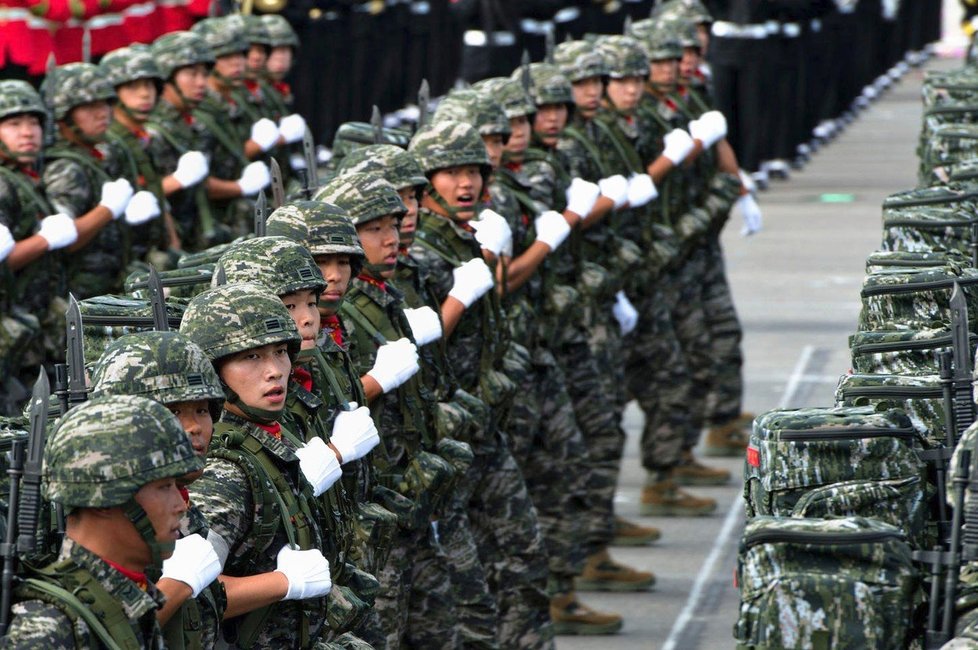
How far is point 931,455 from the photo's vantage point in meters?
5.52

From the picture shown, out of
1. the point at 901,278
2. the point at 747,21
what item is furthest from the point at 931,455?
the point at 747,21

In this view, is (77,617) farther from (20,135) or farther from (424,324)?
(20,135)

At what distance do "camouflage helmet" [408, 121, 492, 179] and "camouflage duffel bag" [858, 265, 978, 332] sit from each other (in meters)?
2.08

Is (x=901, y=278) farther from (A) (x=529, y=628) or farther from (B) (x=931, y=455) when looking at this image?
→ (A) (x=529, y=628)

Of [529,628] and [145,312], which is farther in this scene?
[529,628]

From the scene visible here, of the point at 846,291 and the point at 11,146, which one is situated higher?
the point at 11,146

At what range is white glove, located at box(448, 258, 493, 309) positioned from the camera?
811 centimetres

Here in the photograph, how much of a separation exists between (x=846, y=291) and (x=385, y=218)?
9689mm

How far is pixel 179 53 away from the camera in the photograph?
1220 cm

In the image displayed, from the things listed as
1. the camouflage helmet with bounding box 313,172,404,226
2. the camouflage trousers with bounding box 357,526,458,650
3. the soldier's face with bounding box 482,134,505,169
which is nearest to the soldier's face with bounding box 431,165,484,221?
the soldier's face with bounding box 482,134,505,169

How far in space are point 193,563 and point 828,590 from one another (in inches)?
54.1

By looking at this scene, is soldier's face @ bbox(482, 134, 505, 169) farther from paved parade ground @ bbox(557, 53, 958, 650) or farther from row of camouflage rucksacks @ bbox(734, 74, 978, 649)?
row of camouflage rucksacks @ bbox(734, 74, 978, 649)

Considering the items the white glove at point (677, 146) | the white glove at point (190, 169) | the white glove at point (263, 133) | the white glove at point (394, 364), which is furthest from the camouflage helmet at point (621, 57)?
the white glove at point (394, 364)

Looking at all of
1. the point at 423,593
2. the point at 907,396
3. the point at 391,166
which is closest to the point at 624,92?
the point at 391,166
